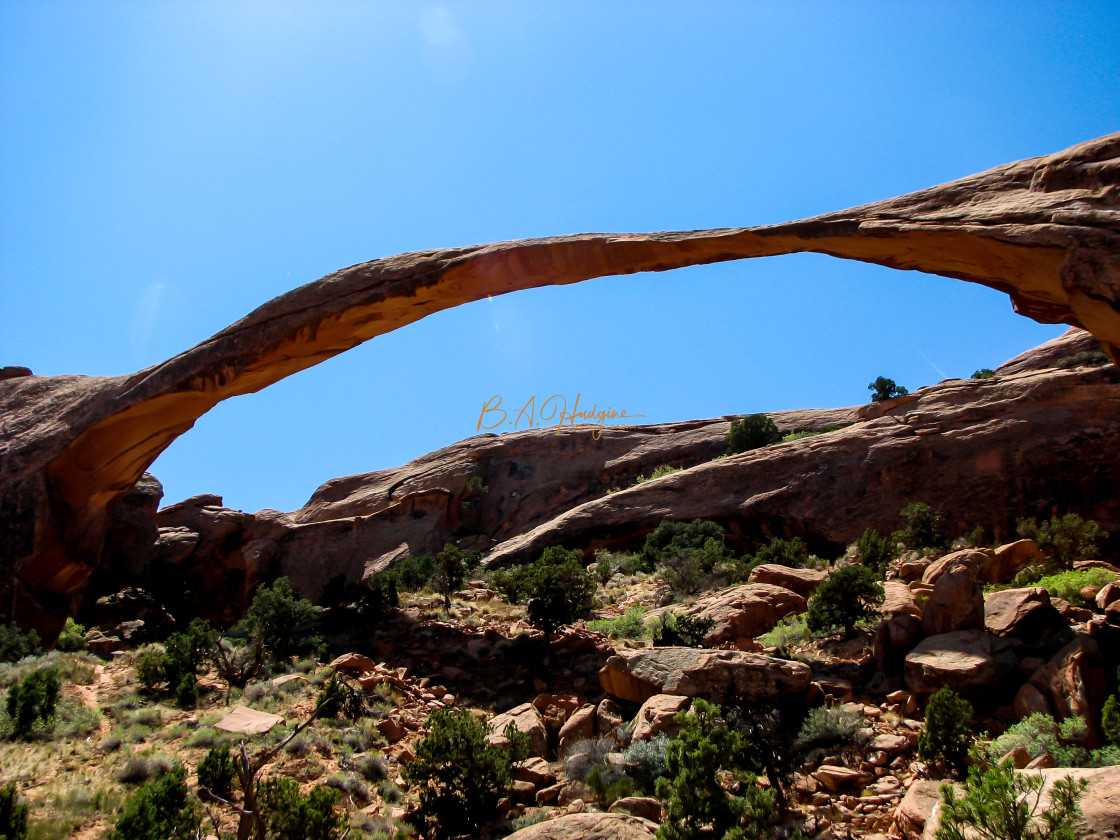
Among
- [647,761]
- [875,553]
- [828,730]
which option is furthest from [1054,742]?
[875,553]

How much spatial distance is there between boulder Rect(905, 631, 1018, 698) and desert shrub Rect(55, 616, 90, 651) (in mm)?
13983

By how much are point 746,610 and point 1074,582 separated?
4.03 m

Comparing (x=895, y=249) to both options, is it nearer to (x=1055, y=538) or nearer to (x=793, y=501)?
(x=1055, y=538)

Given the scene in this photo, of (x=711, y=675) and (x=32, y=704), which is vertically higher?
(x=32, y=704)

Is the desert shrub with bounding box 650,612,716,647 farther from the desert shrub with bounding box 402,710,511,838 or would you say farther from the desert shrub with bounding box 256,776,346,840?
the desert shrub with bounding box 256,776,346,840

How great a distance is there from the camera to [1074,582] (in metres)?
8.85

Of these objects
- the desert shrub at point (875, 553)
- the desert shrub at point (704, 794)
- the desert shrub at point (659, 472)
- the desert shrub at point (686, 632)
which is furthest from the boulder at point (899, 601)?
the desert shrub at point (659, 472)

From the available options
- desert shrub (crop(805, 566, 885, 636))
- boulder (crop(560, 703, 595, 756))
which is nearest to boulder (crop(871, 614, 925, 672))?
desert shrub (crop(805, 566, 885, 636))

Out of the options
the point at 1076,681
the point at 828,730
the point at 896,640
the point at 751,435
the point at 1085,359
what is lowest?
the point at 828,730

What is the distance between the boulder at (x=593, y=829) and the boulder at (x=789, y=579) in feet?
22.8

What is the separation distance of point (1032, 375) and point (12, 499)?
2299 centimetres

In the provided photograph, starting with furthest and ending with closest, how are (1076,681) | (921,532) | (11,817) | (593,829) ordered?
(921,532) < (1076,681) < (11,817) < (593,829)

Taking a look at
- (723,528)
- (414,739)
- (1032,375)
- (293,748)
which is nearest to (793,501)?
(723,528)

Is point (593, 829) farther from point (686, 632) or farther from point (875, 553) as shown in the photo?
point (875, 553)
